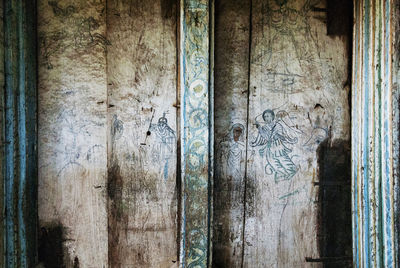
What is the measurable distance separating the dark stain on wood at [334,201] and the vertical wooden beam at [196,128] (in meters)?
0.63

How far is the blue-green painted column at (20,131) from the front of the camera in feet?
4.23

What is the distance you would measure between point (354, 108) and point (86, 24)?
4.76ft

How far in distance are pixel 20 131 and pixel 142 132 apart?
1.87 feet

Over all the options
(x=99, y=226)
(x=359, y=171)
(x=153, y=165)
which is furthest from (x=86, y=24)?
(x=359, y=171)

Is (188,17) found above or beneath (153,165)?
above

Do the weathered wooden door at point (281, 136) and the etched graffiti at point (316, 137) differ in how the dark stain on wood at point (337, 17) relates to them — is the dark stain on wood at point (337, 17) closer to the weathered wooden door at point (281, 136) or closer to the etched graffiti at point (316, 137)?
the weathered wooden door at point (281, 136)

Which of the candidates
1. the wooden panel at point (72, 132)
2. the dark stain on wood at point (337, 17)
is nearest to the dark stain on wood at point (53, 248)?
the wooden panel at point (72, 132)

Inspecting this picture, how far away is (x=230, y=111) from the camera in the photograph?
4.82 ft

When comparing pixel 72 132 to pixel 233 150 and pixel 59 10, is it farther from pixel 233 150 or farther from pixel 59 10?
pixel 233 150

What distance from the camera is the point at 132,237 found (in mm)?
1478

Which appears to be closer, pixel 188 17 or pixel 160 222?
pixel 188 17

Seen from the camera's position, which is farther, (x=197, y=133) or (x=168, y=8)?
(x=168, y=8)

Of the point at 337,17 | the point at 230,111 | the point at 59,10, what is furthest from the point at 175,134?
the point at 337,17

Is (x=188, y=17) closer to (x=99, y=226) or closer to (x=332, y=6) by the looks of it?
(x=332, y=6)
